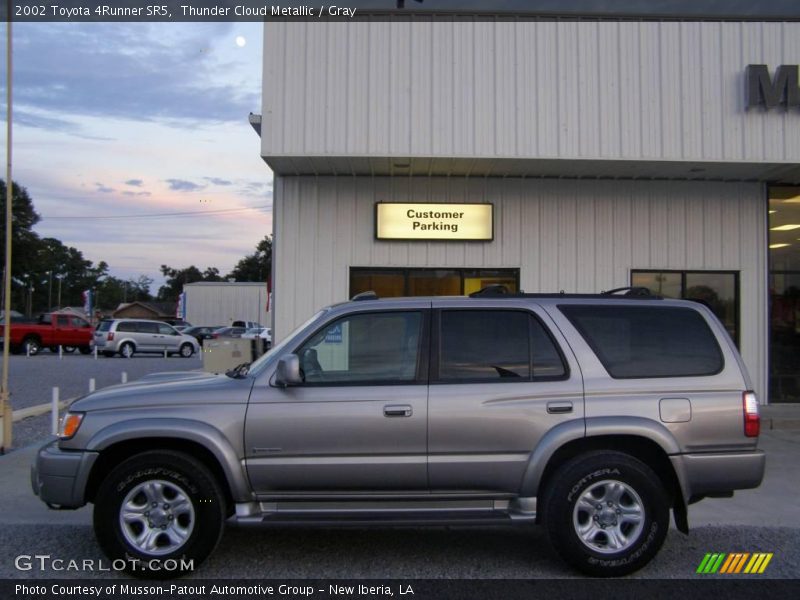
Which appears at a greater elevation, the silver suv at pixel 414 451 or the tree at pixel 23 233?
the tree at pixel 23 233

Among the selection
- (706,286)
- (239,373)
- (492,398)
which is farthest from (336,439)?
(706,286)

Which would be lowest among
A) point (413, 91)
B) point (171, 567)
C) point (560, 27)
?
point (171, 567)

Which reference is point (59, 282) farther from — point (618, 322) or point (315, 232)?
point (618, 322)

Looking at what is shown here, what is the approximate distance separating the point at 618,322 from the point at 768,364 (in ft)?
27.8

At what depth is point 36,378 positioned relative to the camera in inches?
796

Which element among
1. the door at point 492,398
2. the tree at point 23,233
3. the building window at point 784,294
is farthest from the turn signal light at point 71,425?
the tree at point 23,233

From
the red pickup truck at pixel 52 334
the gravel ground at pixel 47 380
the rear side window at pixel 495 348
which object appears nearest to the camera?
the rear side window at pixel 495 348

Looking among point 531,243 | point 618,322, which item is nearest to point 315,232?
A: point 531,243

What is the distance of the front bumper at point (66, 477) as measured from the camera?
16.5 feet

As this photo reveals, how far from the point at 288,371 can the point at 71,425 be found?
4.93 feet

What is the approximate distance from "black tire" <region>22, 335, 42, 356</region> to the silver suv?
97.1ft

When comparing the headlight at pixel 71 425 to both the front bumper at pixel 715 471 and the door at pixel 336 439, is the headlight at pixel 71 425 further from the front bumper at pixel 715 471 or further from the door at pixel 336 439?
the front bumper at pixel 715 471

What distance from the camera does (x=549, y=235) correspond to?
12.4m

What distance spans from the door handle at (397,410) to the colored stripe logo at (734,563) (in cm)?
232
